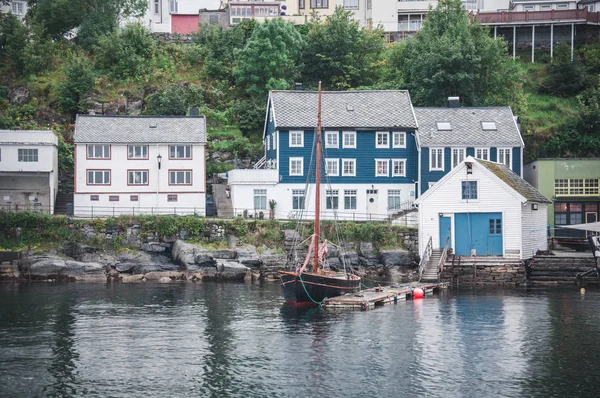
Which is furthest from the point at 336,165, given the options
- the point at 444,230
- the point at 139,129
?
the point at 139,129

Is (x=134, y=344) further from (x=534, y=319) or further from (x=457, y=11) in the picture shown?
(x=457, y=11)

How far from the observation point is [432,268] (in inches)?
2397

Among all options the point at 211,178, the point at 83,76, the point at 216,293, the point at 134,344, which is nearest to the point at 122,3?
the point at 83,76

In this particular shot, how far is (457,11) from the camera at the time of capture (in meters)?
92.1

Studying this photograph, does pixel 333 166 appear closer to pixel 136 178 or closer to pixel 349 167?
pixel 349 167

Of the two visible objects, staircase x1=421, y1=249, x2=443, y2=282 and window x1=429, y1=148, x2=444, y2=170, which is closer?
staircase x1=421, y1=249, x2=443, y2=282

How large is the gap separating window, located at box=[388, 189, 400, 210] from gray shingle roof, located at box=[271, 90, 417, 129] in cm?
538

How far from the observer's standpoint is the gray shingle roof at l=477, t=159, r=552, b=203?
62.7m

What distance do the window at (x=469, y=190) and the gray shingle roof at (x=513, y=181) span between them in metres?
1.58

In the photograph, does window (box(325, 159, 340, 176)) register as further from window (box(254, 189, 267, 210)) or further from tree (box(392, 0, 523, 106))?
Answer: tree (box(392, 0, 523, 106))

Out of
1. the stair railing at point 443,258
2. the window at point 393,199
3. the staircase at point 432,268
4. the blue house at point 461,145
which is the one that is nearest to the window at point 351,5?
the blue house at point 461,145

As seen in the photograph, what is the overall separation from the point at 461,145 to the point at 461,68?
38.4 ft

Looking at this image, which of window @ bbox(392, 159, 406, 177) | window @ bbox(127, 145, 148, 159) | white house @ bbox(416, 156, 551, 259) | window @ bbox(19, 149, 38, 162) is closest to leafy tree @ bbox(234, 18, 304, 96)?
window @ bbox(392, 159, 406, 177)

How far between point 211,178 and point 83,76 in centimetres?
1939
